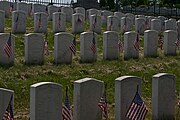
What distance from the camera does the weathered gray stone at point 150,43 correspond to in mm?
16109

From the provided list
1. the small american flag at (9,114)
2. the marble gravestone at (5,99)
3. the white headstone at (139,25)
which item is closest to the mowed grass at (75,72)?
the marble gravestone at (5,99)

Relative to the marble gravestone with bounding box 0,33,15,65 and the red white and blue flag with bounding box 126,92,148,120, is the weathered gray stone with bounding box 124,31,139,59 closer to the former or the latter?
the marble gravestone with bounding box 0,33,15,65

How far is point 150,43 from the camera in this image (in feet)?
53.4

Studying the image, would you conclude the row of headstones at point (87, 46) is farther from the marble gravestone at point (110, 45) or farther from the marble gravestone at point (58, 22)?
the marble gravestone at point (58, 22)

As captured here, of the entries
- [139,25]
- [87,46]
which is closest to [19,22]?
[87,46]

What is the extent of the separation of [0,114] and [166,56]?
974 cm

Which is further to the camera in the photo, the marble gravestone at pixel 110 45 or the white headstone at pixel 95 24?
the white headstone at pixel 95 24

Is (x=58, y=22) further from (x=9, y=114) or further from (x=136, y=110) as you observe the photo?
(x=9, y=114)

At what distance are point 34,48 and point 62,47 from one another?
37.7 inches

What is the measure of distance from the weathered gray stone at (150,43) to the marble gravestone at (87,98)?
22.8 feet

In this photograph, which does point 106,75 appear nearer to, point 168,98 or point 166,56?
point 168,98

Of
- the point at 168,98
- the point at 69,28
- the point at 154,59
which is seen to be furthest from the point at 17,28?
the point at 168,98

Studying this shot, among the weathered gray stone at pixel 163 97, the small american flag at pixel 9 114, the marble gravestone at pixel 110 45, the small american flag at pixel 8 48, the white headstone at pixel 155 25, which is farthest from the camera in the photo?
the white headstone at pixel 155 25

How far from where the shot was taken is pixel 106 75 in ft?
42.8
